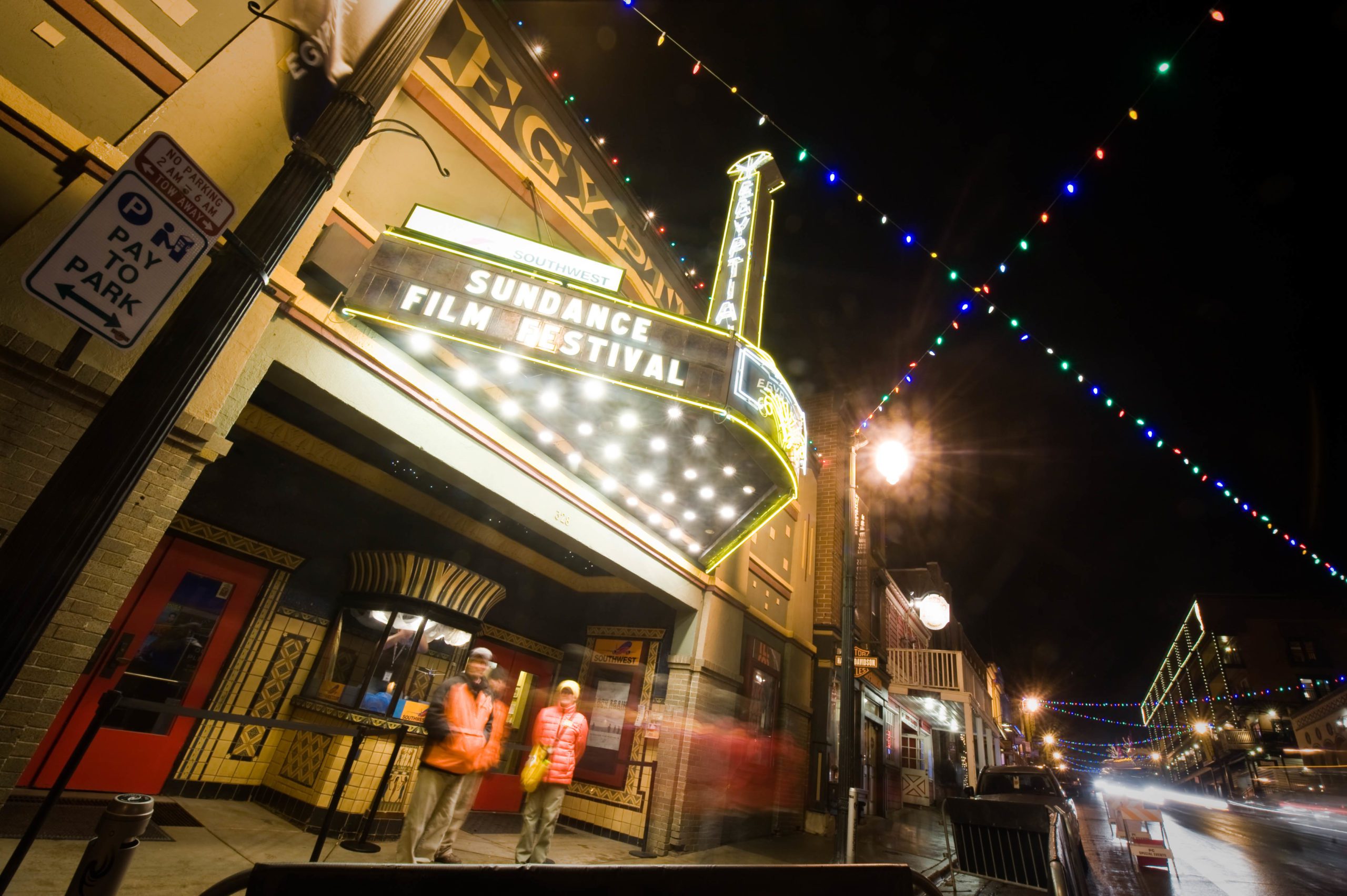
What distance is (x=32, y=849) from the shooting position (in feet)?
13.2

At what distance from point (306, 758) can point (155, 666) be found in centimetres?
194

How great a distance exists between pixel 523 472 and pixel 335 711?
142 inches

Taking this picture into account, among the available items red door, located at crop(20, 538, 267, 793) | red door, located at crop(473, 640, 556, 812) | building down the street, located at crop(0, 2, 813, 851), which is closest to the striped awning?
building down the street, located at crop(0, 2, 813, 851)

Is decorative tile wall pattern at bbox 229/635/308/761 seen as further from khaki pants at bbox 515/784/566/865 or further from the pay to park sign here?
the pay to park sign

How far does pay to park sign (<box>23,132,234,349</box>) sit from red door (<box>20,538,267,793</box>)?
4609 millimetres

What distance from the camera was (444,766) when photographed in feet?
17.4

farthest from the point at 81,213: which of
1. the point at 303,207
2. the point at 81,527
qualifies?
the point at 81,527

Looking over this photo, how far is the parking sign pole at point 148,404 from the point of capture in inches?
95.8

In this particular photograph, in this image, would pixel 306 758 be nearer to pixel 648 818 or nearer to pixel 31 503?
pixel 31 503

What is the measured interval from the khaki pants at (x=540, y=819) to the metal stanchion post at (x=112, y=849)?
4.57 meters

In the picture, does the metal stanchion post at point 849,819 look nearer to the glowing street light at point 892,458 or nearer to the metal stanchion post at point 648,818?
the metal stanchion post at point 648,818

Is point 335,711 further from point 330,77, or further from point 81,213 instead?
point 330,77

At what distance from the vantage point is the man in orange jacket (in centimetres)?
517

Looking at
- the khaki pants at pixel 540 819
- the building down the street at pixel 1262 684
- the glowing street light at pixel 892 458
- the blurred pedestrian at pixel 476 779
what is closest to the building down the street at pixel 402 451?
the blurred pedestrian at pixel 476 779
